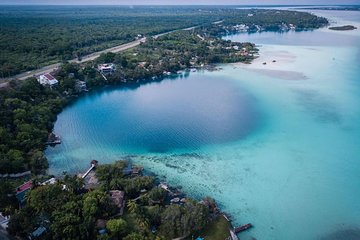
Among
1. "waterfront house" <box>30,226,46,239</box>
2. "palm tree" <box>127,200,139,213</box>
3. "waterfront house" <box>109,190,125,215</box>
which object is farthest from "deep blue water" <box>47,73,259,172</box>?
"waterfront house" <box>30,226,46,239</box>

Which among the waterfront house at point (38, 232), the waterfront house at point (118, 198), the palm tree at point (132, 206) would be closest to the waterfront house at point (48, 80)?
the waterfront house at point (118, 198)

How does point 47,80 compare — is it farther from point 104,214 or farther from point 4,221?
point 104,214

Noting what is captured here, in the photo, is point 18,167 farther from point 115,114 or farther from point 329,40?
point 329,40

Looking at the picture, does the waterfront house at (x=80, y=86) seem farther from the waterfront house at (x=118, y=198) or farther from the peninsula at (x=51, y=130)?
the waterfront house at (x=118, y=198)

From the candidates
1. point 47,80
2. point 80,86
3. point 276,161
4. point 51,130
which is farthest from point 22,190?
point 80,86

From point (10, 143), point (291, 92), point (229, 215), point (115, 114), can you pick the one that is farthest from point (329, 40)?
point (10, 143)

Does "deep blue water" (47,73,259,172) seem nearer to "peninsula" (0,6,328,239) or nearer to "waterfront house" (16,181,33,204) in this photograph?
"peninsula" (0,6,328,239)
